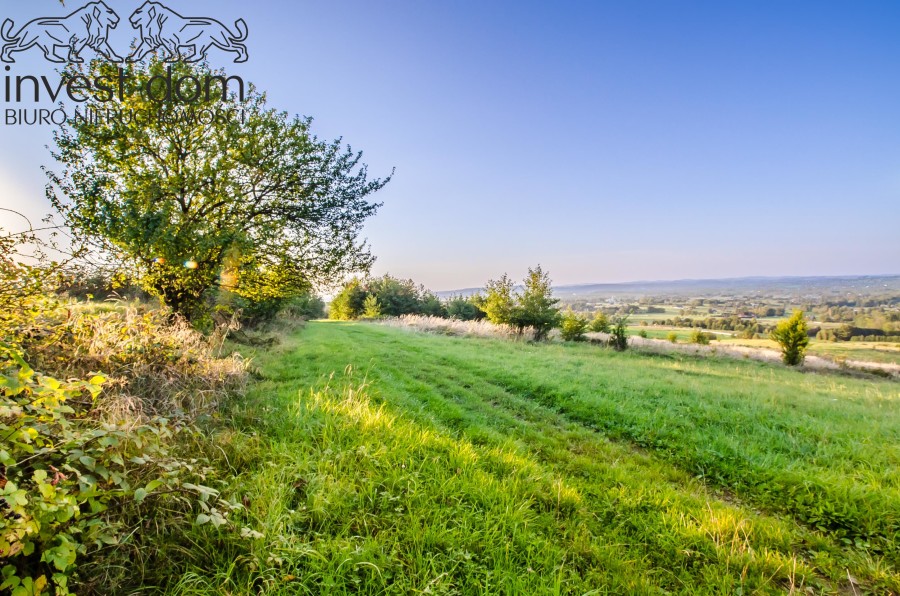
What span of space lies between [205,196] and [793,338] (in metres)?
32.1

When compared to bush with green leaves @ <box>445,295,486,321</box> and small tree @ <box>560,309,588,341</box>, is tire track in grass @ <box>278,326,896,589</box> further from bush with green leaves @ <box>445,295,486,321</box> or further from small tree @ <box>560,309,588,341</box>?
bush with green leaves @ <box>445,295,486,321</box>

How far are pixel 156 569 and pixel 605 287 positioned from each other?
464ft

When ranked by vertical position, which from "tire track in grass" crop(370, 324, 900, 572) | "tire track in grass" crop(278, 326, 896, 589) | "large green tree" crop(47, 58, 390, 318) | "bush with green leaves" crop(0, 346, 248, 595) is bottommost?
"tire track in grass" crop(370, 324, 900, 572)

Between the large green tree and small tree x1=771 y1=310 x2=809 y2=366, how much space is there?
90.2 ft

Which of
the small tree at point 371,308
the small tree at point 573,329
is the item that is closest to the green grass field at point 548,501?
the small tree at point 573,329

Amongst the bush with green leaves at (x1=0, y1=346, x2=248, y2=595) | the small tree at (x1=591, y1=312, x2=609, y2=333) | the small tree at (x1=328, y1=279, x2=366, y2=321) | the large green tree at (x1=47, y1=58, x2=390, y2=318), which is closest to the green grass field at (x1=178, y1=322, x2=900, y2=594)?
the bush with green leaves at (x1=0, y1=346, x2=248, y2=595)

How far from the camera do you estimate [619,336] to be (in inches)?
885

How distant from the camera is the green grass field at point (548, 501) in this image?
246 centimetres

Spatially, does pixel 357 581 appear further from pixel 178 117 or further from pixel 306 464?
pixel 178 117

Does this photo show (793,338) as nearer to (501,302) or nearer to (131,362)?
(501,302)

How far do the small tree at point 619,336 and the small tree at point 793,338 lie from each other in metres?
9.87

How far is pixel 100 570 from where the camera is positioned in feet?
6.79

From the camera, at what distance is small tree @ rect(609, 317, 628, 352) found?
22312 mm

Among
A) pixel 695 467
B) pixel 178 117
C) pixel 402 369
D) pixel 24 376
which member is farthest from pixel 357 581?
pixel 178 117
